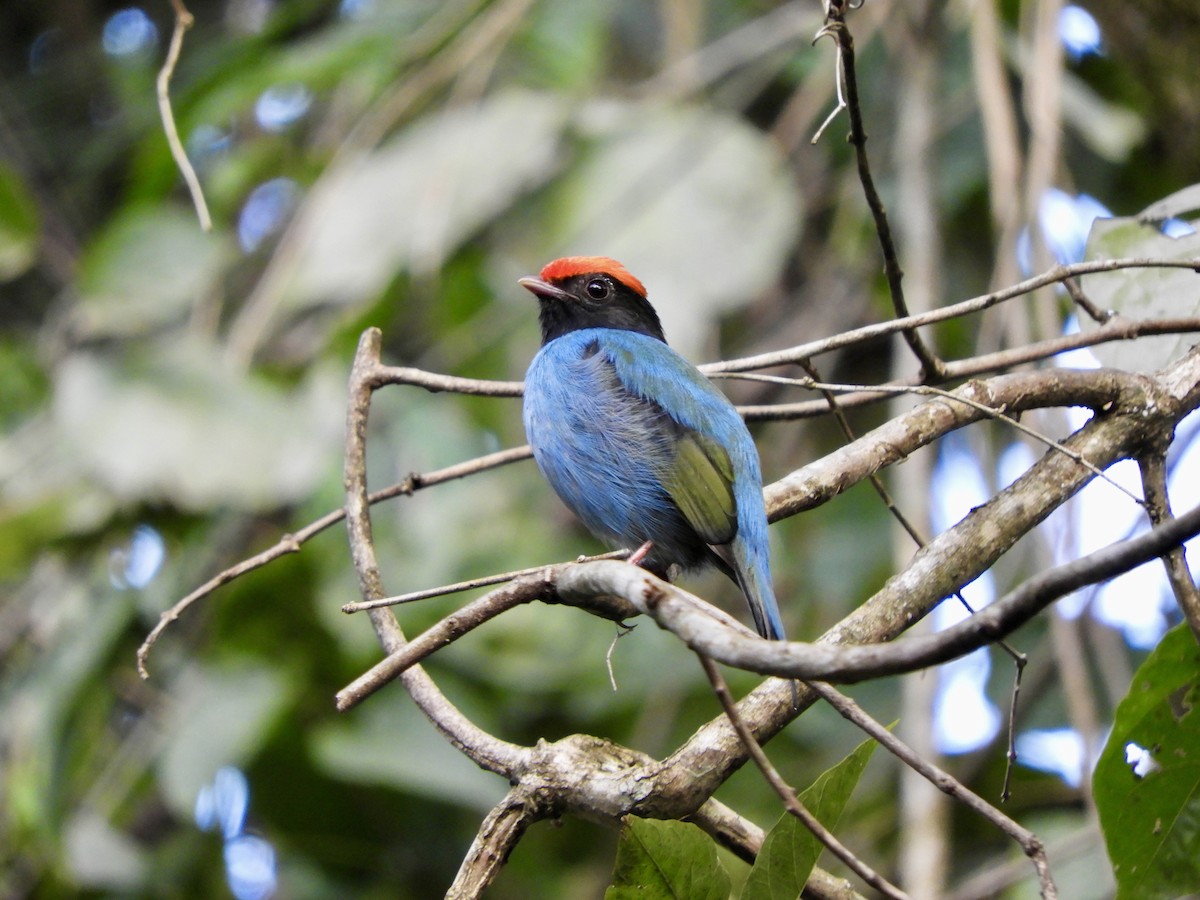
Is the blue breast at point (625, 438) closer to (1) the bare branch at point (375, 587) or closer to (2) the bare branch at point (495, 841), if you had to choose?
(1) the bare branch at point (375, 587)

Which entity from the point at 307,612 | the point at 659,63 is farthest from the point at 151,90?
the point at 307,612

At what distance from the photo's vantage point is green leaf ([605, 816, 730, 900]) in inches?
77.5

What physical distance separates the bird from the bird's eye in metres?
0.57

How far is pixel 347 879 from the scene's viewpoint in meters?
5.34

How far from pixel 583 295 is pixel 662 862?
247cm

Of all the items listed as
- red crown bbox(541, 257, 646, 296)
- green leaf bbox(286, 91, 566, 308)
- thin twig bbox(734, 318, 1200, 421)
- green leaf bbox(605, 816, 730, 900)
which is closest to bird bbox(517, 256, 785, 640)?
thin twig bbox(734, 318, 1200, 421)

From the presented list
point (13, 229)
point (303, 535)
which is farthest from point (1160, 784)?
point (13, 229)

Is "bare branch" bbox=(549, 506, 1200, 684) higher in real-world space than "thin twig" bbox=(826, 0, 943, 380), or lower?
lower

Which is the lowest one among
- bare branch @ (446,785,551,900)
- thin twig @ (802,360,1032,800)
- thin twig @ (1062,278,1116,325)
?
bare branch @ (446,785,551,900)

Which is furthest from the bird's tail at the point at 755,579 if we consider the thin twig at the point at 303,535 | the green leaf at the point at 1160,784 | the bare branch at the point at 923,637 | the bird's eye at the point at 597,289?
the bird's eye at the point at 597,289

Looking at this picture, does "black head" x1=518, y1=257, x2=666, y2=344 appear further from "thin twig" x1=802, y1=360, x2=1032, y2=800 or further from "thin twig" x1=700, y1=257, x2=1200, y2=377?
"thin twig" x1=700, y1=257, x2=1200, y2=377

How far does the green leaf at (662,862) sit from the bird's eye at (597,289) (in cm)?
243

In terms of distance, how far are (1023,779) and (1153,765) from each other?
3120 millimetres

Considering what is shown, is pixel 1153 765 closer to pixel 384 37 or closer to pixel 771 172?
pixel 771 172
